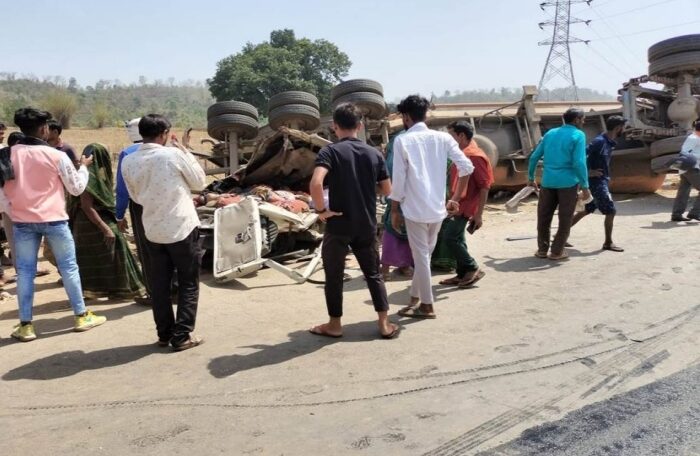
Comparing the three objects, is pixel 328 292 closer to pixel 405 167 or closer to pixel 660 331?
pixel 405 167

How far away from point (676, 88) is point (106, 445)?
11.2 m

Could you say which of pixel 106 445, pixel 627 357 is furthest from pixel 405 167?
pixel 106 445

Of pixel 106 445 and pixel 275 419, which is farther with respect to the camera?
pixel 275 419

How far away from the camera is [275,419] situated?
3.08 metres

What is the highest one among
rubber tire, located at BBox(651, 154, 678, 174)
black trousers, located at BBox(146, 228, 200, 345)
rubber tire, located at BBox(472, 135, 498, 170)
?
rubber tire, located at BBox(472, 135, 498, 170)

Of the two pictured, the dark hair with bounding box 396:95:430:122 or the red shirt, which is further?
the red shirt

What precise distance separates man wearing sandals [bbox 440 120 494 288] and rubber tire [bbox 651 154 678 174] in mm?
6001

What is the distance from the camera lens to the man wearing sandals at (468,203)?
221 inches

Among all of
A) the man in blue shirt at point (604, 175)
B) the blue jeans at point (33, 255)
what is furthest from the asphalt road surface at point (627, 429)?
the man in blue shirt at point (604, 175)

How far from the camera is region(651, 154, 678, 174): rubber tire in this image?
10175 mm

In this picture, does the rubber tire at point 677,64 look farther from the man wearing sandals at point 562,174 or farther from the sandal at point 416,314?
the sandal at point 416,314

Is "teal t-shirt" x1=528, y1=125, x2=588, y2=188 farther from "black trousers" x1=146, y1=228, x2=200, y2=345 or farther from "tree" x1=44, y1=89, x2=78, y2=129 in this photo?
"tree" x1=44, y1=89, x2=78, y2=129

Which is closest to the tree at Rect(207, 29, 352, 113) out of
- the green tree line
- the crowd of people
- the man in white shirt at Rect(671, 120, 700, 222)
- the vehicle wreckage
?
the green tree line

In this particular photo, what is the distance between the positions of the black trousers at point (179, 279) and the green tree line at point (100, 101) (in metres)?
25.0
